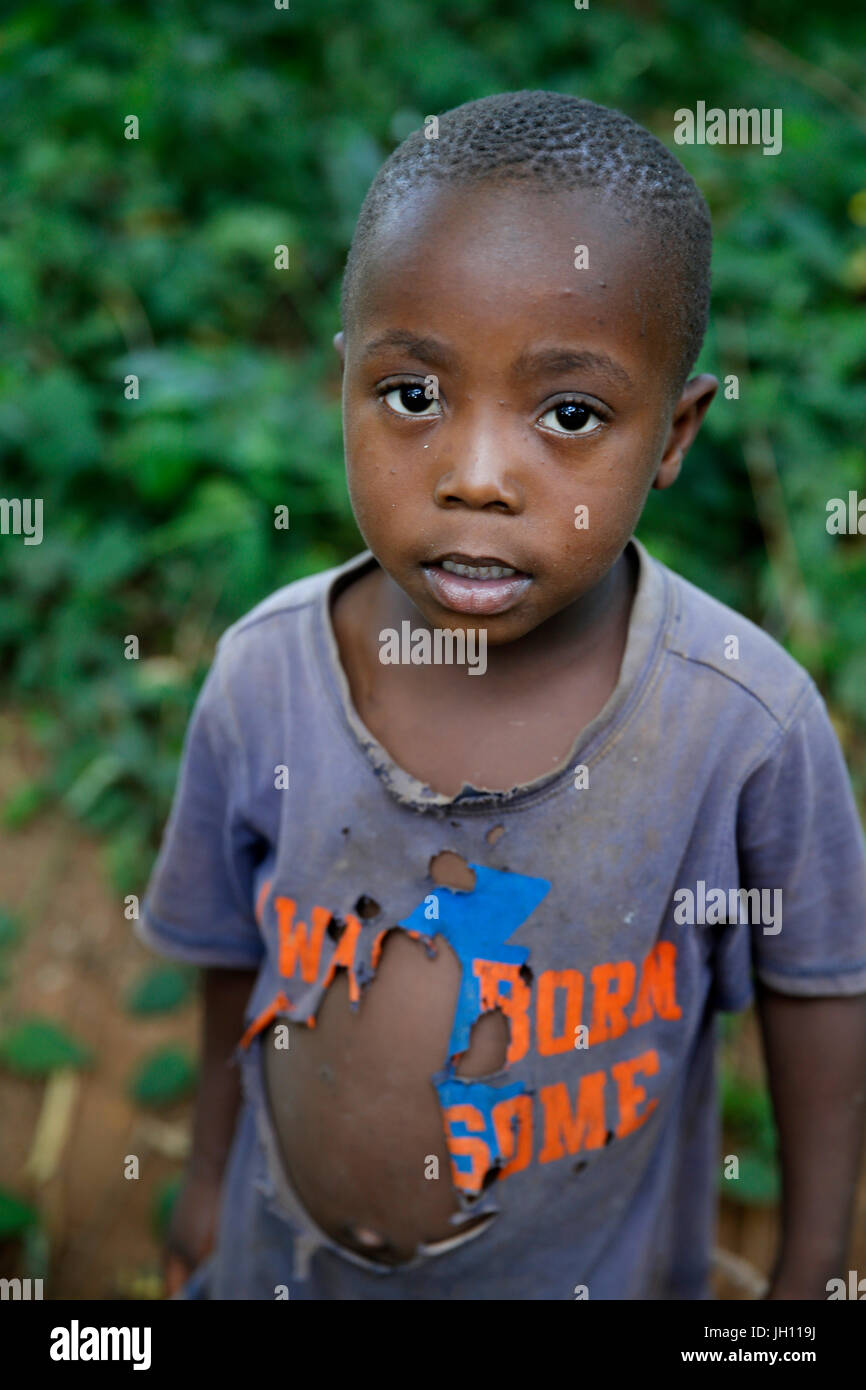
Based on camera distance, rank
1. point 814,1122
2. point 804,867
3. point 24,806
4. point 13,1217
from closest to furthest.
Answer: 1. point 804,867
2. point 814,1122
3. point 13,1217
4. point 24,806

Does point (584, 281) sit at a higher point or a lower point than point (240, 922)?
higher

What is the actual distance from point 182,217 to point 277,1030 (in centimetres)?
309

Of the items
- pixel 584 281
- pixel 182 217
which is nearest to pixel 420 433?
pixel 584 281

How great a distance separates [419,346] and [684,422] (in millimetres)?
322

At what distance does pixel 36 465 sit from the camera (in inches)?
126

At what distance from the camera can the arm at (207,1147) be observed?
1.81 meters

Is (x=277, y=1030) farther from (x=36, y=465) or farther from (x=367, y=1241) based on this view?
(x=36, y=465)

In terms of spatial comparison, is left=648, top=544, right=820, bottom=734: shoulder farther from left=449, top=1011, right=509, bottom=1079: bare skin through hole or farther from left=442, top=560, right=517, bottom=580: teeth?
left=449, top=1011, right=509, bottom=1079: bare skin through hole

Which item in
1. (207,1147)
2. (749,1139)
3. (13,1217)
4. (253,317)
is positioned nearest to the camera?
(207,1147)

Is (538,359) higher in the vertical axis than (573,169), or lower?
lower

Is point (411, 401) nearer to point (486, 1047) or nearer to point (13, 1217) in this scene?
point (486, 1047)

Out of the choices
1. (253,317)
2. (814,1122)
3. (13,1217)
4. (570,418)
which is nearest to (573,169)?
(570,418)

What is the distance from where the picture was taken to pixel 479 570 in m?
1.14
